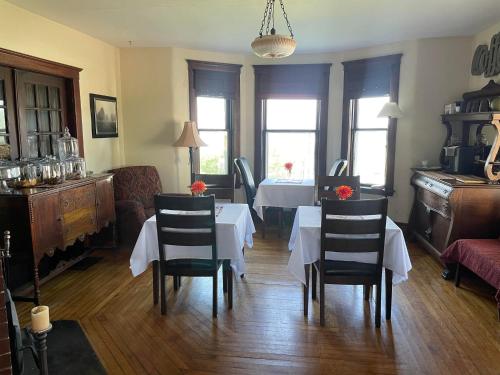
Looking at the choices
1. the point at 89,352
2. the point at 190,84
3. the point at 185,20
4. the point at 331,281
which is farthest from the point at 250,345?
the point at 190,84

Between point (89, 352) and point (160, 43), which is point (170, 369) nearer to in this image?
point (89, 352)

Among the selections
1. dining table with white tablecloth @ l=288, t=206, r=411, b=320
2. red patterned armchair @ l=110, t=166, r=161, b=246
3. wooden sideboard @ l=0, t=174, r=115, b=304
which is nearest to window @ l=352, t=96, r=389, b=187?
dining table with white tablecloth @ l=288, t=206, r=411, b=320

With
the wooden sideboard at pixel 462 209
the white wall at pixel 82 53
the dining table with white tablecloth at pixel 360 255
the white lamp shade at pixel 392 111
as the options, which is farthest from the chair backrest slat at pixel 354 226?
the white wall at pixel 82 53

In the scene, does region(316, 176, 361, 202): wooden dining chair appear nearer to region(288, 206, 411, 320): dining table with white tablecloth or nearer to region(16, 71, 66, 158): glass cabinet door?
region(288, 206, 411, 320): dining table with white tablecloth

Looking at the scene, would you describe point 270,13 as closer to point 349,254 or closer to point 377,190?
point 349,254

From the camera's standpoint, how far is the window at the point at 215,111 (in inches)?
212

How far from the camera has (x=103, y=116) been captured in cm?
479

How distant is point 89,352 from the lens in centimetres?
235

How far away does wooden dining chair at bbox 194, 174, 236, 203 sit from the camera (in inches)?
159

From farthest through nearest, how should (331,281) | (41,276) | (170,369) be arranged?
1. (41,276)
2. (331,281)
3. (170,369)

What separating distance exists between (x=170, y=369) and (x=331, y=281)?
1.23 metres

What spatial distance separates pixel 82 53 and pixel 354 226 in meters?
3.72

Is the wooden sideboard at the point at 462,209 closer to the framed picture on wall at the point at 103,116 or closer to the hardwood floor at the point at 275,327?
the hardwood floor at the point at 275,327

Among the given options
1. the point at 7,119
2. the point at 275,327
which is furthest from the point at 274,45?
the point at 7,119
